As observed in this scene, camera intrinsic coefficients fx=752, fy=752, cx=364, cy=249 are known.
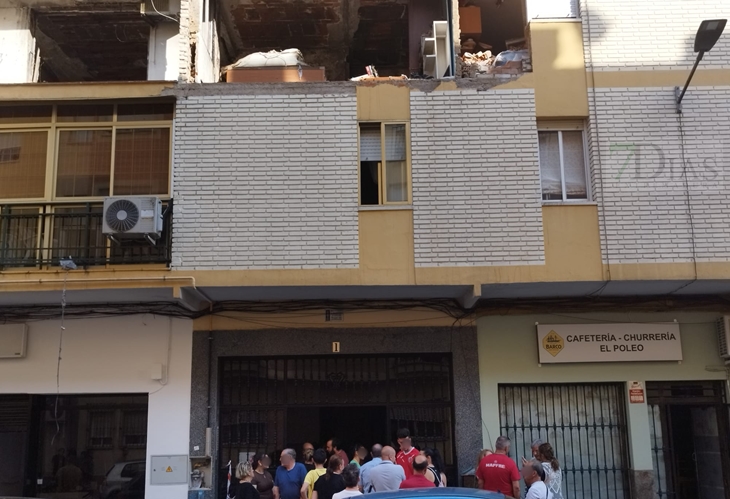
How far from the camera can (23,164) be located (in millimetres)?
10859

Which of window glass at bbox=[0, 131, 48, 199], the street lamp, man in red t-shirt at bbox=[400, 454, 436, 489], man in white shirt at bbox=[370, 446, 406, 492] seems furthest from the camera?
window glass at bbox=[0, 131, 48, 199]

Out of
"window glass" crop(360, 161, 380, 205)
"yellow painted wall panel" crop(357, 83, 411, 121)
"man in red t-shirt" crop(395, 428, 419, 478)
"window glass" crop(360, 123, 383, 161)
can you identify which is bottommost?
"man in red t-shirt" crop(395, 428, 419, 478)

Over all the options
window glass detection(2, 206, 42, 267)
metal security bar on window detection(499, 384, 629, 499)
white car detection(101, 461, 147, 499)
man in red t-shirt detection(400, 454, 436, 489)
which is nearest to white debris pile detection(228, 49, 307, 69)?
window glass detection(2, 206, 42, 267)

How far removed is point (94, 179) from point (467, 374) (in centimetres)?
609

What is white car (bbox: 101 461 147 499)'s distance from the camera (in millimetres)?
11086

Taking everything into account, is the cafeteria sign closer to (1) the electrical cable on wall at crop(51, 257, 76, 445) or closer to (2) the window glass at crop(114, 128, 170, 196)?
(2) the window glass at crop(114, 128, 170, 196)

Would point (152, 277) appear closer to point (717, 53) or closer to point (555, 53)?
point (555, 53)

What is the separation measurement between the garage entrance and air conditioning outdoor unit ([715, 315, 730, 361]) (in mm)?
3968

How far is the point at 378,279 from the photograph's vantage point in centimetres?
1006

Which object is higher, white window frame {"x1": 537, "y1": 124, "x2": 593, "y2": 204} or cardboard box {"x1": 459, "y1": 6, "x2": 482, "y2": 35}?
cardboard box {"x1": 459, "y1": 6, "x2": 482, "y2": 35}

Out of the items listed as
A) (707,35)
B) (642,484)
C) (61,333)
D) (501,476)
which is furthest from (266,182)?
(642,484)

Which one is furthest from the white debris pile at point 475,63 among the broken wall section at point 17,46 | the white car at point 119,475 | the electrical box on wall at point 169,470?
the white car at point 119,475

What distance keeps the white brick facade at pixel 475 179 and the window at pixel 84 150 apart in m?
3.69

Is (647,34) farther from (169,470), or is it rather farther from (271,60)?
(169,470)
